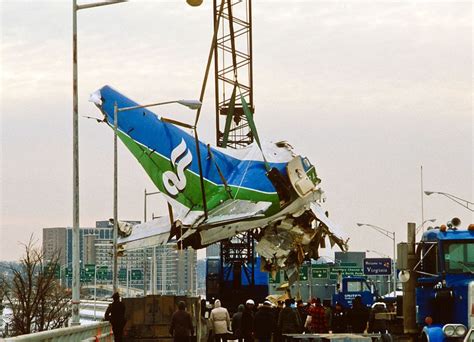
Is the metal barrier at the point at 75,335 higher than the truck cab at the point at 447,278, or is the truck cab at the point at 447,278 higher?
the truck cab at the point at 447,278

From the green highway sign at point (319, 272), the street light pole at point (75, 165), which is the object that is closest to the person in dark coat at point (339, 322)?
the street light pole at point (75, 165)

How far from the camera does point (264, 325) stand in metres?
27.4

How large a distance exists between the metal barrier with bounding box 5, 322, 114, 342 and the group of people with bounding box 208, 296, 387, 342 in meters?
3.19

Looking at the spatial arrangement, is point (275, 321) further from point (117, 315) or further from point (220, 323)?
point (117, 315)

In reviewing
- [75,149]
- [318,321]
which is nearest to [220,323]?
[318,321]

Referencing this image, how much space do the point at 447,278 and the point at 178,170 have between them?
39.8 m

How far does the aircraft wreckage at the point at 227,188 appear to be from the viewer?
57750 millimetres

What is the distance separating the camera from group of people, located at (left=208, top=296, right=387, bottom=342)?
2756 centimetres

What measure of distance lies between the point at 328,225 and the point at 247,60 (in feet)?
74.4

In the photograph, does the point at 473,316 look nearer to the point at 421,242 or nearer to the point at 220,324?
the point at 421,242

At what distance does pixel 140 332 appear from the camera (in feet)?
97.7

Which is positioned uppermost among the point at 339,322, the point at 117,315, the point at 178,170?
the point at 178,170

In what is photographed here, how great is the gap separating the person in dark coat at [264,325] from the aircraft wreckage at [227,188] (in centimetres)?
2863

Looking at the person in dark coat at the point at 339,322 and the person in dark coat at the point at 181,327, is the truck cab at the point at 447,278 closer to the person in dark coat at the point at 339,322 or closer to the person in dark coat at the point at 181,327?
the person in dark coat at the point at 181,327
